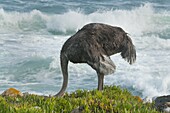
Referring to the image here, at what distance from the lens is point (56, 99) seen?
8.20 meters

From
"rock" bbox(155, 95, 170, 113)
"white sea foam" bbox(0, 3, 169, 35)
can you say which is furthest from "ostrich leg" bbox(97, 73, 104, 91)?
"white sea foam" bbox(0, 3, 169, 35)

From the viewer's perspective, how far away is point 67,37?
3117 centimetres

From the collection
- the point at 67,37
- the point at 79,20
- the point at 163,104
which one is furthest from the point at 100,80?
the point at 79,20

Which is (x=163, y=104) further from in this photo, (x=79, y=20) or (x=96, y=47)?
(x=79, y=20)

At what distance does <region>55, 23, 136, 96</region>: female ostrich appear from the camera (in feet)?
29.7

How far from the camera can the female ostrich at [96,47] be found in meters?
9.04

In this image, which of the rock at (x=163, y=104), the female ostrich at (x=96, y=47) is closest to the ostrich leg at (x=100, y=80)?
the female ostrich at (x=96, y=47)

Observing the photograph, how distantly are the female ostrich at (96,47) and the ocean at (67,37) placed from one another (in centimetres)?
822

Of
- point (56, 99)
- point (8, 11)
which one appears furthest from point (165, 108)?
point (8, 11)

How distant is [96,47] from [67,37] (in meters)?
22.1

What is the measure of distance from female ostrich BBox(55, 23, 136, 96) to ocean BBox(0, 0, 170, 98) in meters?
8.22

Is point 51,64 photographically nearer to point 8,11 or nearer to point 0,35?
point 0,35

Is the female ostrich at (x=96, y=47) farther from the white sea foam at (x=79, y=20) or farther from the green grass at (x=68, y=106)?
the white sea foam at (x=79, y=20)

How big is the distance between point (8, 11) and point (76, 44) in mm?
30451
